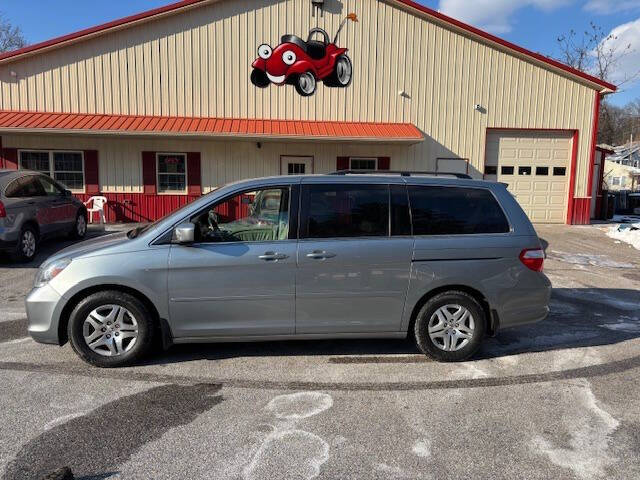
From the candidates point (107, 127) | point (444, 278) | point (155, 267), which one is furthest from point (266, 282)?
point (107, 127)

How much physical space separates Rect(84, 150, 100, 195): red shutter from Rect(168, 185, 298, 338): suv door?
11.7 m

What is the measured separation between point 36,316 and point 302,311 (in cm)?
231

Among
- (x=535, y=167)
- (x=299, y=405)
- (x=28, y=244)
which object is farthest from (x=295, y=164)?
(x=299, y=405)

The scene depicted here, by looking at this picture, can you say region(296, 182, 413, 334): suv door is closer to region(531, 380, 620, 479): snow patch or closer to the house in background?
region(531, 380, 620, 479): snow patch

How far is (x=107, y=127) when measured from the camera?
13.1 m

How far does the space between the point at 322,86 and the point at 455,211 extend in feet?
37.4

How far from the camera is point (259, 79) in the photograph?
576 inches

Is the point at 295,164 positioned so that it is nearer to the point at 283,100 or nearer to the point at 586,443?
the point at 283,100

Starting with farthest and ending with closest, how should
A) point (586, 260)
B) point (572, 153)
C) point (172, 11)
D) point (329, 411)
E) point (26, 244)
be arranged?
point (572, 153)
point (172, 11)
point (586, 260)
point (26, 244)
point (329, 411)

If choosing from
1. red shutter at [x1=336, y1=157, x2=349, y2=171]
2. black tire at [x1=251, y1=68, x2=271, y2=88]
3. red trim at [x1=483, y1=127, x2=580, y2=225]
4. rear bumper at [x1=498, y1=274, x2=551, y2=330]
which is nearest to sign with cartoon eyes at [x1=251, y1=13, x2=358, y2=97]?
black tire at [x1=251, y1=68, x2=271, y2=88]

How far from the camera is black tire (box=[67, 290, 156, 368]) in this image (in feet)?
13.3

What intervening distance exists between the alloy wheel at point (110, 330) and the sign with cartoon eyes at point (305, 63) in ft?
38.9

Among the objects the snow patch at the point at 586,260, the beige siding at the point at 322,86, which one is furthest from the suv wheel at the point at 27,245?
the snow patch at the point at 586,260

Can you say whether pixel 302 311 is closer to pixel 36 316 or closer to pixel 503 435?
pixel 503 435
